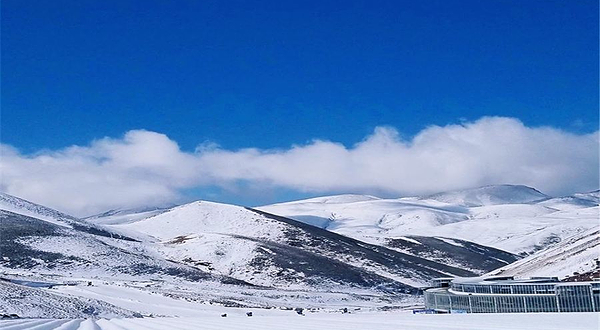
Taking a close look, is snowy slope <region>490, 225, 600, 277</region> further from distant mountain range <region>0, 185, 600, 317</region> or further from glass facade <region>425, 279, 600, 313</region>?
glass facade <region>425, 279, 600, 313</region>

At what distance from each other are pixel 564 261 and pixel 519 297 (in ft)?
99.3

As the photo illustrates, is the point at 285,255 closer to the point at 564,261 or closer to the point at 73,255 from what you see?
the point at 73,255

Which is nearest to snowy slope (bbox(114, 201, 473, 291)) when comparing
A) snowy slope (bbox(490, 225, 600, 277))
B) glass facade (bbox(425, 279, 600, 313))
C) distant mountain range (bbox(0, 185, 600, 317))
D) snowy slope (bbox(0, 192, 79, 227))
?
distant mountain range (bbox(0, 185, 600, 317))

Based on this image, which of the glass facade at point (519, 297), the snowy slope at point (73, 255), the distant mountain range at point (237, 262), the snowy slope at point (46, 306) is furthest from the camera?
the snowy slope at point (73, 255)

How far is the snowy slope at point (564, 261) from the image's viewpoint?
83.5m

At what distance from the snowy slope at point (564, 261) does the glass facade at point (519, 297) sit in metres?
19.7

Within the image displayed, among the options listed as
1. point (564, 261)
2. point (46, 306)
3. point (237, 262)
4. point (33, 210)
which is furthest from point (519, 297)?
point (33, 210)

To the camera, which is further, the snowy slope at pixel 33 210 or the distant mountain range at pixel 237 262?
the snowy slope at pixel 33 210

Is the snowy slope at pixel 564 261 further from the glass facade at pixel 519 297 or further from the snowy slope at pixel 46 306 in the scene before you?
the snowy slope at pixel 46 306

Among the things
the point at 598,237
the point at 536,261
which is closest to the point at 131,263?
the point at 536,261

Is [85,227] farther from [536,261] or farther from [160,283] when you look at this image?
[536,261]

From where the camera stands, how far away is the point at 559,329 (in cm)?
1559

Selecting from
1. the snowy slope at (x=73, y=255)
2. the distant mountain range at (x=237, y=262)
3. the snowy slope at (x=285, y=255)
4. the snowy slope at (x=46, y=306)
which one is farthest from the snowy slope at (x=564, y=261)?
the snowy slope at (x=46, y=306)

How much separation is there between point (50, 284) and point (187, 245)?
62.5 meters
